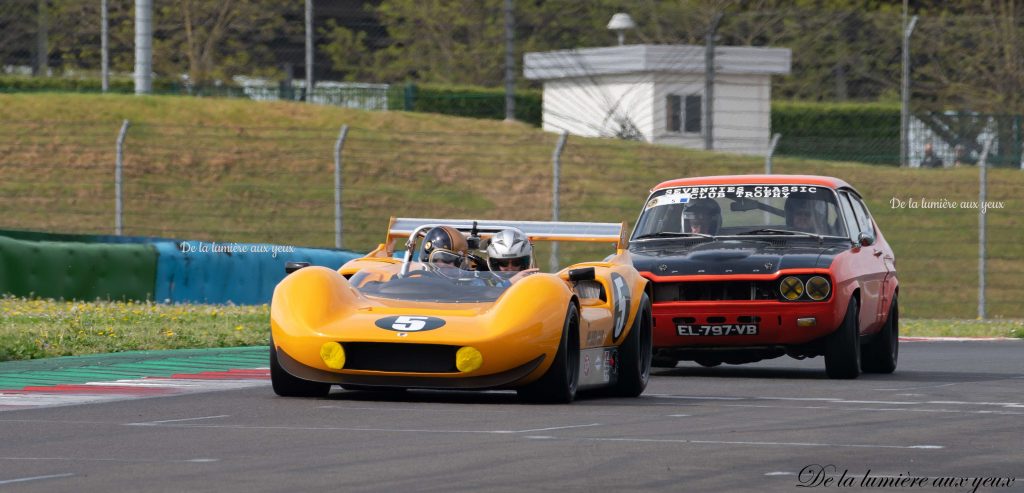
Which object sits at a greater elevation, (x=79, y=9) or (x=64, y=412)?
(x=79, y=9)

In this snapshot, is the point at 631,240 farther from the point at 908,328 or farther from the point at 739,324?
the point at 908,328

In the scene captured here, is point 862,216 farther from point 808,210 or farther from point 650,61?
point 650,61

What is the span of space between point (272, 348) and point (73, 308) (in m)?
6.23

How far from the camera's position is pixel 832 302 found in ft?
37.8

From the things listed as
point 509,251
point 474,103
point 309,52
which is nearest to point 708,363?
point 509,251

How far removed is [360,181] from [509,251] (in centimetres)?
1723

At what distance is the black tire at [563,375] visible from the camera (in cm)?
916

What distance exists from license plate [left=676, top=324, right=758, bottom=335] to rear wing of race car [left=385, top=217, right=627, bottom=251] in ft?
3.37

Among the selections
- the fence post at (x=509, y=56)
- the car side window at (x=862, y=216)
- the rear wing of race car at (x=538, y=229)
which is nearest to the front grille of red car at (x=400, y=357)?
the rear wing of race car at (x=538, y=229)

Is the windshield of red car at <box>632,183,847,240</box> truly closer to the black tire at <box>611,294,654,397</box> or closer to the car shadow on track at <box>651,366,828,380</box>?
the car shadow on track at <box>651,366,828,380</box>

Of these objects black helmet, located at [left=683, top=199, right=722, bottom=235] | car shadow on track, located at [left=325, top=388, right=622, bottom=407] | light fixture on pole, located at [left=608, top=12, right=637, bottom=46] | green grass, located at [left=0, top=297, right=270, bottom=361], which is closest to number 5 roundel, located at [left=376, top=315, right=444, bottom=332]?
car shadow on track, located at [left=325, top=388, right=622, bottom=407]

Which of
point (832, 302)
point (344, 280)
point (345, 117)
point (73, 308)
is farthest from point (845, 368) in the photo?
point (345, 117)

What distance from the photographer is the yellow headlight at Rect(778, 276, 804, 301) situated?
11.6 metres

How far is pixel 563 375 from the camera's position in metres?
9.21
